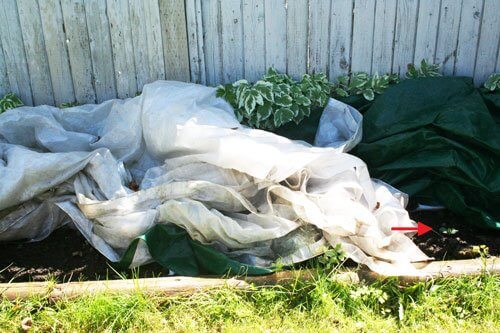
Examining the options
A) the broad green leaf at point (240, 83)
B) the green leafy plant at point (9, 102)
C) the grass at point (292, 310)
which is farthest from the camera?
the green leafy plant at point (9, 102)

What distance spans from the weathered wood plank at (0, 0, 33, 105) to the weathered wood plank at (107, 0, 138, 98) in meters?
0.71

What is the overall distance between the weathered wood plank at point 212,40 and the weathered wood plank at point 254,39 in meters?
0.21

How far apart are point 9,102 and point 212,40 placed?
166cm

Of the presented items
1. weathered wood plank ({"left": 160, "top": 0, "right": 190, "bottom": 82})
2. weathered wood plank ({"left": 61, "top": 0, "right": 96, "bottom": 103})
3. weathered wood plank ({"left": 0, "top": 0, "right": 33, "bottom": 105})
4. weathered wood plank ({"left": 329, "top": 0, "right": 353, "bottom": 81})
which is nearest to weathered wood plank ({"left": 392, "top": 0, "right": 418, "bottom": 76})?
weathered wood plank ({"left": 329, "top": 0, "right": 353, "bottom": 81})

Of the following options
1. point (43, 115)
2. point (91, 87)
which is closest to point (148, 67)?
point (91, 87)

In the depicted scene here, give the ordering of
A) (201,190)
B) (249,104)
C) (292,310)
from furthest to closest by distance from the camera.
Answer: (249,104) < (201,190) < (292,310)

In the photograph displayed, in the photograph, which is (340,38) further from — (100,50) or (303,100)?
(100,50)

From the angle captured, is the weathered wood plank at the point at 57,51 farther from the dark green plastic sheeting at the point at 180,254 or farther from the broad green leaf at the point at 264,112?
the dark green plastic sheeting at the point at 180,254

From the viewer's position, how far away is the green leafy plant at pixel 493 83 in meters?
3.83

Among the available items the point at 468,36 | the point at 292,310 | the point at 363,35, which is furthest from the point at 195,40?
the point at 292,310

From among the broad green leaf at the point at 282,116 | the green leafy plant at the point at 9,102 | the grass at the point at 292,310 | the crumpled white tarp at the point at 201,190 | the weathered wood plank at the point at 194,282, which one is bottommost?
the grass at the point at 292,310

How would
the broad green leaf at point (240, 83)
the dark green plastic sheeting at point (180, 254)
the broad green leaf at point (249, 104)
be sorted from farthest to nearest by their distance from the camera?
1. the broad green leaf at point (240, 83)
2. the broad green leaf at point (249, 104)
3. the dark green plastic sheeting at point (180, 254)

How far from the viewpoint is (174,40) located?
3.98m

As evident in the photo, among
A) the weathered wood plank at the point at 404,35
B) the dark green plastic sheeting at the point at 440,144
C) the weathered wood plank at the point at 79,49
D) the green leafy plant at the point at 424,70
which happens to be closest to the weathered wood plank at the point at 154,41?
the weathered wood plank at the point at 79,49
